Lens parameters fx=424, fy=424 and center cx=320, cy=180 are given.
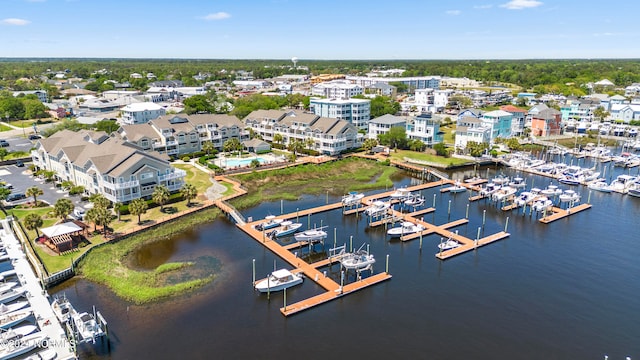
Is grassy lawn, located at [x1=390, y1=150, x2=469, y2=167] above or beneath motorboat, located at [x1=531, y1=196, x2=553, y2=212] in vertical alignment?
above

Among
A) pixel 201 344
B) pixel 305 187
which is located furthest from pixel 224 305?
pixel 305 187

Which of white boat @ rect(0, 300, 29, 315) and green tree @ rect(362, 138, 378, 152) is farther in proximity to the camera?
green tree @ rect(362, 138, 378, 152)

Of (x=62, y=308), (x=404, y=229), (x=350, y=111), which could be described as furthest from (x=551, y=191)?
(x=62, y=308)

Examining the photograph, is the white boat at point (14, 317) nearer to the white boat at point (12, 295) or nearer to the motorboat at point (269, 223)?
the white boat at point (12, 295)

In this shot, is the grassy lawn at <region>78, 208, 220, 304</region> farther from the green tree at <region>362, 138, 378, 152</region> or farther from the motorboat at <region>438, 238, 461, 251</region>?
the green tree at <region>362, 138, 378, 152</region>

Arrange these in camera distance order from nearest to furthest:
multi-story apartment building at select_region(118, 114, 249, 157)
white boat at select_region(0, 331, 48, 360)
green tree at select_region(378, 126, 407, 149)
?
white boat at select_region(0, 331, 48, 360)
multi-story apartment building at select_region(118, 114, 249, 157)
green tree at select_region(378, 126, 407, 149)

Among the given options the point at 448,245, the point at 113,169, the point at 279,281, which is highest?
the point at 113,169

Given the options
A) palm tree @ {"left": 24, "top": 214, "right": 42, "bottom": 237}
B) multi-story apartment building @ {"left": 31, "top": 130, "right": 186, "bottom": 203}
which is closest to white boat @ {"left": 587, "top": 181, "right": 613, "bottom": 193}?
multi-story apartment building @ {"left": 31, "top": 130, "right": 186, "bottom": 203}

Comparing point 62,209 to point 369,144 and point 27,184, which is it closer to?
point 27,184
